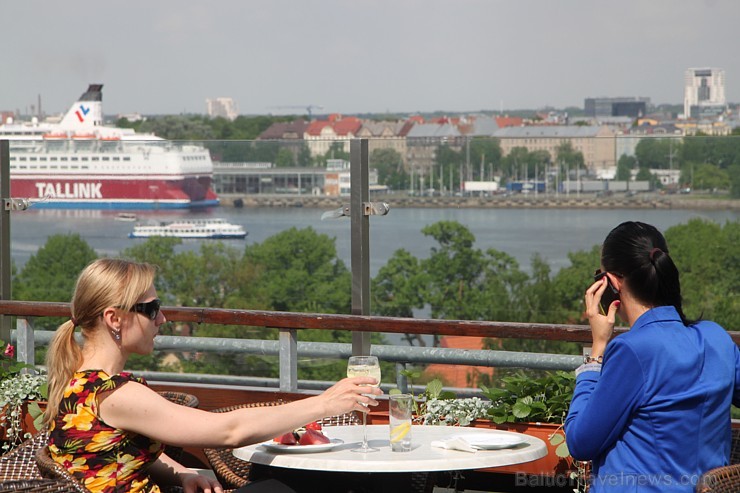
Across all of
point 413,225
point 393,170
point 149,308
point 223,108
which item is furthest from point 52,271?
point 223,108

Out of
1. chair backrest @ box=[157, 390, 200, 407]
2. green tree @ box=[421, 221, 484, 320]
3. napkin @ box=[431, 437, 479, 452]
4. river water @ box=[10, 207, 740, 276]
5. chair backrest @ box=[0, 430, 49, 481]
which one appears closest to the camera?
napkin @ box=[431, 437, 479, 452]

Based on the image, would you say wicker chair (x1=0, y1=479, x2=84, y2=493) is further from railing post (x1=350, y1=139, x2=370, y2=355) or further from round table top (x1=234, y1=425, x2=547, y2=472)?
railing post (x1=350, y1=139, x2=370, y2=355)

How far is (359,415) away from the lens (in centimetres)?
322

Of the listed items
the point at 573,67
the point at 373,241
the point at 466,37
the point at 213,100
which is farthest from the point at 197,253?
the point at 213,100

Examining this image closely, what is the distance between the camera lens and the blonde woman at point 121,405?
2.17 metres

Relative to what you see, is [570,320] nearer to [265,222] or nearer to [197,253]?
[197,253]

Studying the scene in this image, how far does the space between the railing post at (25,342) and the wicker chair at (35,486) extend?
236 centimetres

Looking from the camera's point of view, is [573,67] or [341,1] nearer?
[573,67]

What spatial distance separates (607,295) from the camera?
7.40ft

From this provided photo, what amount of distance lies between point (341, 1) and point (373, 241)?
2931 inches

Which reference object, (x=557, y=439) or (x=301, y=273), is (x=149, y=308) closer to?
(x=557, y=439)

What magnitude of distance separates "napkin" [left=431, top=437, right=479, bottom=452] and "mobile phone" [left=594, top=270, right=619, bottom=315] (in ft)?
1.43

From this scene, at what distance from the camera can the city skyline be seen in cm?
7206

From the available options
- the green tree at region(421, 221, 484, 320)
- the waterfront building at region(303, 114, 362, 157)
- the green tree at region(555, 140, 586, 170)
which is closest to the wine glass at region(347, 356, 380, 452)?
the green tree at region(555, 140, 586, 170)
